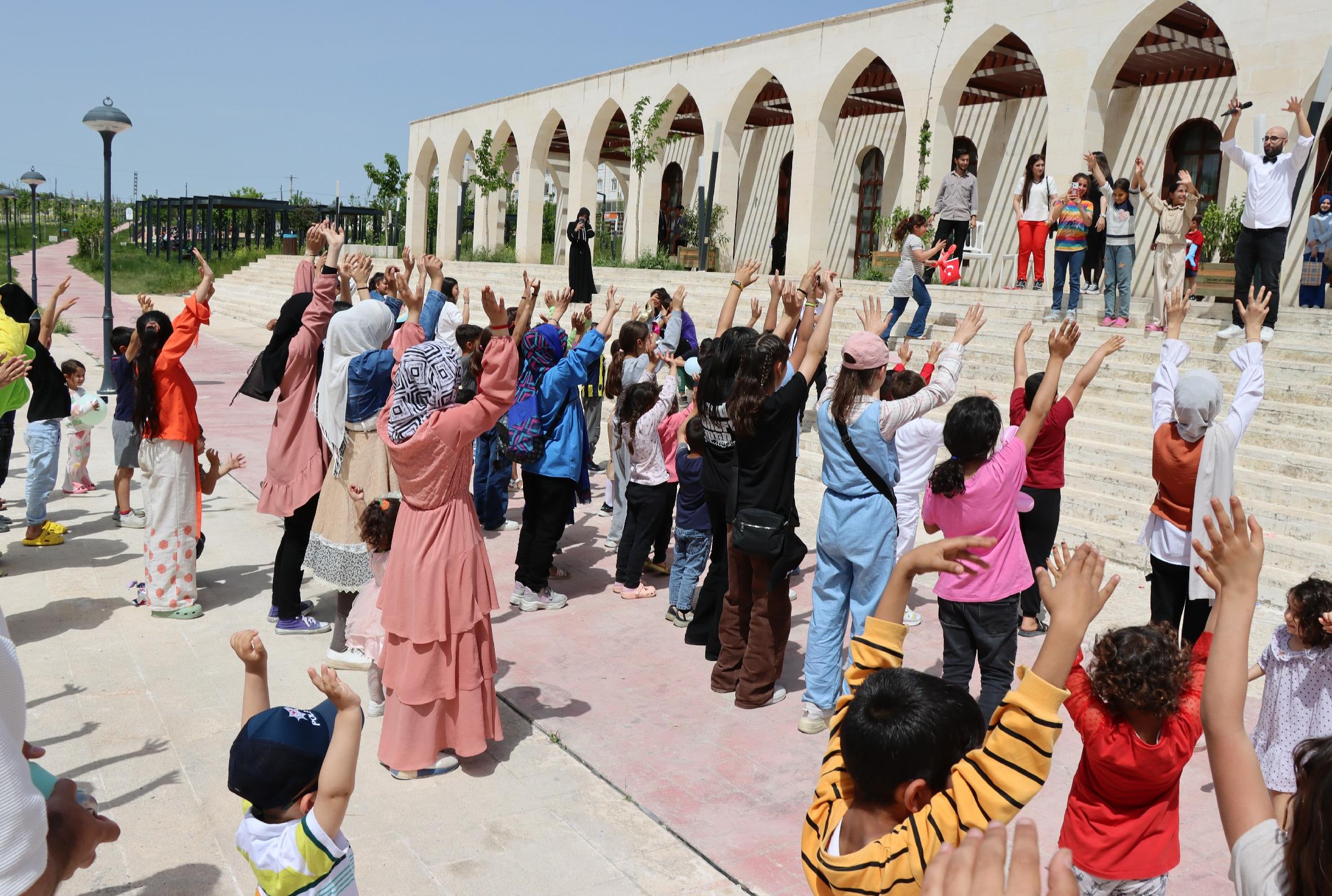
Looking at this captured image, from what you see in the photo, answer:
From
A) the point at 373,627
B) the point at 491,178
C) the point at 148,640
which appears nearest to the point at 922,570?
the point at 373,627

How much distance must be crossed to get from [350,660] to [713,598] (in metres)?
1.90

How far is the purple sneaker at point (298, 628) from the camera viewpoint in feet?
18.5

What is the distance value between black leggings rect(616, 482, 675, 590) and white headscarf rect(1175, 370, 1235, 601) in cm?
303

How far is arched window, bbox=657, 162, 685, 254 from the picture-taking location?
2783cm

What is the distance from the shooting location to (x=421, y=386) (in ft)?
13.1

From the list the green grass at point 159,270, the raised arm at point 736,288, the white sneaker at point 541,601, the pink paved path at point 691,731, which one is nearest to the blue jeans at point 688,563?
the pink paved path at point 691,731

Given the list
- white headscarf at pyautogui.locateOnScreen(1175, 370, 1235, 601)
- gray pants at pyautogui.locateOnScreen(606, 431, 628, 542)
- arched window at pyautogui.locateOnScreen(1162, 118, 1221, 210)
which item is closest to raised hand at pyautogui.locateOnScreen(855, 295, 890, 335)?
white headscarf at pyautogui.locateOnScreen(1175, 370, 1235, 601)

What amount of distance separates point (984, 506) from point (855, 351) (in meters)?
0.83

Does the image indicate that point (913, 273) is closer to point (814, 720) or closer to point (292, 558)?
point (814, 720)

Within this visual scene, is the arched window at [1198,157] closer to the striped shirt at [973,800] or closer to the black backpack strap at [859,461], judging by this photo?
the black backpack strap at [859,461]

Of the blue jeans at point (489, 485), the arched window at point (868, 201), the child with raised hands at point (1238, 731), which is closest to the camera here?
the child with raised hands at point (1238, 731)

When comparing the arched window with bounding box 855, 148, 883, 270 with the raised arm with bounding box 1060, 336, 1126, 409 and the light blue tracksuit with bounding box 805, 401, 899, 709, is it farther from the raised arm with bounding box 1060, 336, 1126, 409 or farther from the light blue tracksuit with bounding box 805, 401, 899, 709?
the light blue tracksuit with bounding box 805, 401, 899, 709

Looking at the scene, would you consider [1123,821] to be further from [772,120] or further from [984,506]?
[772,120]

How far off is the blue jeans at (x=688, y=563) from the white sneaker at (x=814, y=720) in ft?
4.81
